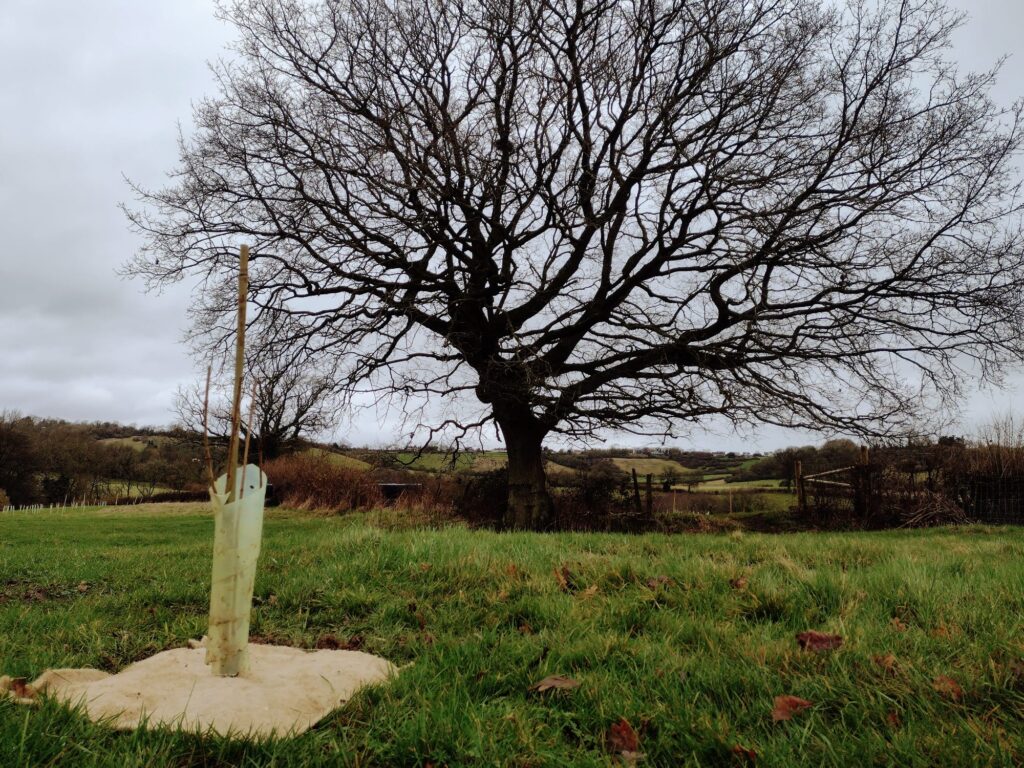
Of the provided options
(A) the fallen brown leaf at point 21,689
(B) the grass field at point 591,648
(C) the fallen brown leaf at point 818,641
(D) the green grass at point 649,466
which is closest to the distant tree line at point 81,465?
(D) the green grass at point 649,466

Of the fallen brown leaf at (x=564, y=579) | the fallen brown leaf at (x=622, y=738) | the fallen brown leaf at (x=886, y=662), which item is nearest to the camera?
the fallen brown leaf at (x=622, y=738)

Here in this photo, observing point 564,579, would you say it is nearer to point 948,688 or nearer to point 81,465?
point 948,688

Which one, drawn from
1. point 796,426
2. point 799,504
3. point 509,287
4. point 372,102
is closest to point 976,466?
point 799,504

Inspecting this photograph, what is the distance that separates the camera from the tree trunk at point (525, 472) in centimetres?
1590

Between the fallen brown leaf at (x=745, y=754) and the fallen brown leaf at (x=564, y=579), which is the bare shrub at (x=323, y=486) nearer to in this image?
the fallen brown leaf at (x=564, y=579)

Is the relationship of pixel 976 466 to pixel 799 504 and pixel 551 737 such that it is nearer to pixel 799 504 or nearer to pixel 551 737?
pixel 799 504

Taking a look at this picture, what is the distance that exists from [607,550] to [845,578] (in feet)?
8.44

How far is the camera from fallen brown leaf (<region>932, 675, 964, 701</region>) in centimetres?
257

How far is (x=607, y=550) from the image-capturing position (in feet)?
21.5

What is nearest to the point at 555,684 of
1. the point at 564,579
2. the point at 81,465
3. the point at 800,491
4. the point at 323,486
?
the point at 564,579

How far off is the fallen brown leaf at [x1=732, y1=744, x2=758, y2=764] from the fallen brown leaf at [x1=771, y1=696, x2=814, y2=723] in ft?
1.08

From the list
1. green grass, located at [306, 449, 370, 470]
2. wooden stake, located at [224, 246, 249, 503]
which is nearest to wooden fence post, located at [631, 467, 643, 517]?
green grass, located at [306, 449, 370, 470]

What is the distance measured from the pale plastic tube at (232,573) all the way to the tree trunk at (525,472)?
1319cm

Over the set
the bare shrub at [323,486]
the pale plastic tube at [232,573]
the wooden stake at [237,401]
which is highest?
the wooden stake at [237,401]
